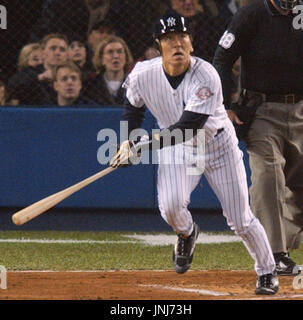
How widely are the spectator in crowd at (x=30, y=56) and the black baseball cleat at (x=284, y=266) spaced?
3618 mm

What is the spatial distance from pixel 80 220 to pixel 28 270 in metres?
2.18

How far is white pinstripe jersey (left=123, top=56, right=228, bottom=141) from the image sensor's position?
5.41 m

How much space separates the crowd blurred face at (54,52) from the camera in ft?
29.9

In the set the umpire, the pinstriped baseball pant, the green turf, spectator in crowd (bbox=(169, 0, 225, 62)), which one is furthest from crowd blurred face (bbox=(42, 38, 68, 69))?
the pinstriped baseball pant

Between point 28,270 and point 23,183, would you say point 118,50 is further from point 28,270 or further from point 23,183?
point 28,270

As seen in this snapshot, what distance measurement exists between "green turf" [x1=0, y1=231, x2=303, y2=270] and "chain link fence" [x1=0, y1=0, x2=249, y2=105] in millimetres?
1583

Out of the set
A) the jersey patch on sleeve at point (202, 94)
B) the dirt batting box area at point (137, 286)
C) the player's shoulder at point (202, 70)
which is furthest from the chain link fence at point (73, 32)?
the jersey patch on sleeve at point (202, 94)

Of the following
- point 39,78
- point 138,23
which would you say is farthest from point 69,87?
point 138,23

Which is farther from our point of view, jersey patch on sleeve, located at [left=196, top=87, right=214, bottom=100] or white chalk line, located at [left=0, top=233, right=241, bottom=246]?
white chalk line, located at [left=0, top=233, right=241, bottom=246]

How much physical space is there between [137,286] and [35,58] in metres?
3.69

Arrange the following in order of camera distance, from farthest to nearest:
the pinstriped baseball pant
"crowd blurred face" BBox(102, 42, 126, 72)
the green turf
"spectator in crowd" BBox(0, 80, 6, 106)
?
"spectator in crowd" BBox(0, 80, 6, 106) → "crowd blurred face" BBox(102, 42, 126, 72) → the green turf → the pinstriped baseball pant

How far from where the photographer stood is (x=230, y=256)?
24.8 ft

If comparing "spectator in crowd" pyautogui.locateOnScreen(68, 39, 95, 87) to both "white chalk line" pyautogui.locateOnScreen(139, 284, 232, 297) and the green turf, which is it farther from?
"white chalk line" pyautogui.locateOnScreen(139, 284, 232, 297)

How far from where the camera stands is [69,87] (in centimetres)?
904
